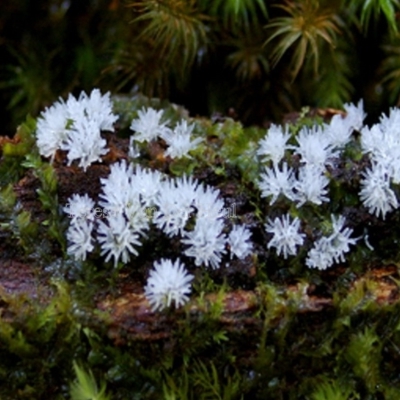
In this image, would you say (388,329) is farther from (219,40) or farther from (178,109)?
(219,40)

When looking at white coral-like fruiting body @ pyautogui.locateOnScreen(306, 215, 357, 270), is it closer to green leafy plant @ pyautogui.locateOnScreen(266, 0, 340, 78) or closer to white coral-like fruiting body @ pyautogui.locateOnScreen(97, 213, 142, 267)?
white coral-like fruiting body @ pyautogui.locateOnScreen(97, 213, 142, 267)

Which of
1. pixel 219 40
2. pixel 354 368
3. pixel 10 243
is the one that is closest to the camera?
pixel 354 368

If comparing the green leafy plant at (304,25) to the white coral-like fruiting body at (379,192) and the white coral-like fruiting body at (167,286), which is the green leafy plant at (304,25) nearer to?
the white coral-like fruiting body at (379,192)

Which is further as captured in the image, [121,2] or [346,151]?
[121,2]

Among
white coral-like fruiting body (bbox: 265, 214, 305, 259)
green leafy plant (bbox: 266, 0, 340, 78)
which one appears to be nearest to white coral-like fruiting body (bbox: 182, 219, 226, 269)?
white coral-like fruiting body (bbox: 265, 214, 305, 259)

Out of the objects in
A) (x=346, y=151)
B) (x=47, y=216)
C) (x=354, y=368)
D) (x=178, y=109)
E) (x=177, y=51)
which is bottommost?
(x=354, y=368)

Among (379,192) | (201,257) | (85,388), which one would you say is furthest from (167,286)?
(379,192)

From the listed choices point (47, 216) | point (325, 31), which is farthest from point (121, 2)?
point (47, 216)

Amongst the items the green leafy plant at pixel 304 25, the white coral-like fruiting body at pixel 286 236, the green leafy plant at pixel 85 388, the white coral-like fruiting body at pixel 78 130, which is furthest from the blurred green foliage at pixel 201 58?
the green leafy plant at pixel 85 388

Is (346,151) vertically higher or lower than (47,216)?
higher

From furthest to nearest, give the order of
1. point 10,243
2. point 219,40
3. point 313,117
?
point 219,40, point 313,117, point 10,243
